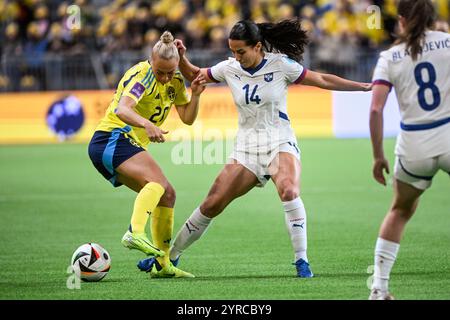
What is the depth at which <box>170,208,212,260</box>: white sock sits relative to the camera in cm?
867

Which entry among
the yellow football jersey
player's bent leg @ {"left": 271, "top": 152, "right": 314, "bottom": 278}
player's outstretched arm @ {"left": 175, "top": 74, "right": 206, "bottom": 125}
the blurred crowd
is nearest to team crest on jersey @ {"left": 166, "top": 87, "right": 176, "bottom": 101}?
the yellow football jersey

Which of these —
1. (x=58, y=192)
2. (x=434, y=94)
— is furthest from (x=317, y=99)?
(x=434, y=94)

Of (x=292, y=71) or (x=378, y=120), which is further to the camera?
(x=292, y=71)

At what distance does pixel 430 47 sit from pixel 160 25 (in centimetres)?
2265

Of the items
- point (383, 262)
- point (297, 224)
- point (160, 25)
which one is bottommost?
point (383, 262)

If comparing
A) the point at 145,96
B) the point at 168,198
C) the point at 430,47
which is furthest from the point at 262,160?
the point at 430,47

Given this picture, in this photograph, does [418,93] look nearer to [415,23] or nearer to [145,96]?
[415,23]

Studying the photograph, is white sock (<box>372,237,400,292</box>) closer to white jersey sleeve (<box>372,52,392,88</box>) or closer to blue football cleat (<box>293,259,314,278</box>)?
white jersey sleeve (<box>372,52,392,88</box>)

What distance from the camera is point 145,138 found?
8945 mm

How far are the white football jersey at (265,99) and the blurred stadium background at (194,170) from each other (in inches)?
48.2

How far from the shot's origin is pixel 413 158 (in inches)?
255

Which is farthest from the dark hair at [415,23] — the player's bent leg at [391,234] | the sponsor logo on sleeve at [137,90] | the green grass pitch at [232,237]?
the sponsor logo on sleeve at [137,90]

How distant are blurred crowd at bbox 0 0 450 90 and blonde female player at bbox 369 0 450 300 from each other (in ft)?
61.6
